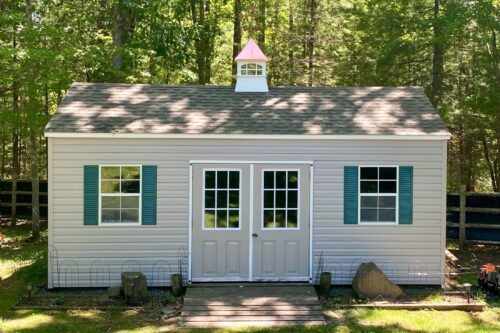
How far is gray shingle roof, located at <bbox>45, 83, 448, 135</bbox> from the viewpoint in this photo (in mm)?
10633

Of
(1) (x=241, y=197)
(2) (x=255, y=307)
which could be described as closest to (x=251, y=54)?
(1) (x=241, y=197)

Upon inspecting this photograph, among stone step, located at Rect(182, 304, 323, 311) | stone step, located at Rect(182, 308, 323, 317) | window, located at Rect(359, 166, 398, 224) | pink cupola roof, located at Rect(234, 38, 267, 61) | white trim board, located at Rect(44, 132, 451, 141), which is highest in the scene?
pink cupola roof, located at Rect(234, 38, 267, 61)

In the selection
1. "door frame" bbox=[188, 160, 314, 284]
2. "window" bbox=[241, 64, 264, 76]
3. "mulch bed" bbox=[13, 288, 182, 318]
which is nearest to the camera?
"mulch bed" bbox=[13, 288, 182, 318]

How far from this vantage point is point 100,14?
67.3 feet

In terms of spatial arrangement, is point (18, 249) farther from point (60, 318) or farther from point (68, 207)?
point (60, 318)

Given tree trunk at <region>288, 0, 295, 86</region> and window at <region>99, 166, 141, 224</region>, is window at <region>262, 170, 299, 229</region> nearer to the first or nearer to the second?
window at <region>99, 166, 141, 224</region>

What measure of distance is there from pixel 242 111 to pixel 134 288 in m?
4.28

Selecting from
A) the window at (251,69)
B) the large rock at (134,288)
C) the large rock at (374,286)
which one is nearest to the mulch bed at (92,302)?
the large rock at (134,288)

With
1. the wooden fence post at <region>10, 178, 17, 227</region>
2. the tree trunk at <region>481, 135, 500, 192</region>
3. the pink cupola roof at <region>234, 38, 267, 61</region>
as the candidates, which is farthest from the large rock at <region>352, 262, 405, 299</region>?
the wooden fence post at <region>10, 178, 17, 227</region>

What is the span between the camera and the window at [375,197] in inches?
426

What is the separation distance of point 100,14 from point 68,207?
12.3 m

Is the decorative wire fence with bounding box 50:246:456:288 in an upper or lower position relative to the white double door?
lower

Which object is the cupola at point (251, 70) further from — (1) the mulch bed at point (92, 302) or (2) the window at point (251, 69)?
(1) the mulch bed at point (92, 302)

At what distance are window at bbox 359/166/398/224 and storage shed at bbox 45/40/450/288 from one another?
2cm
